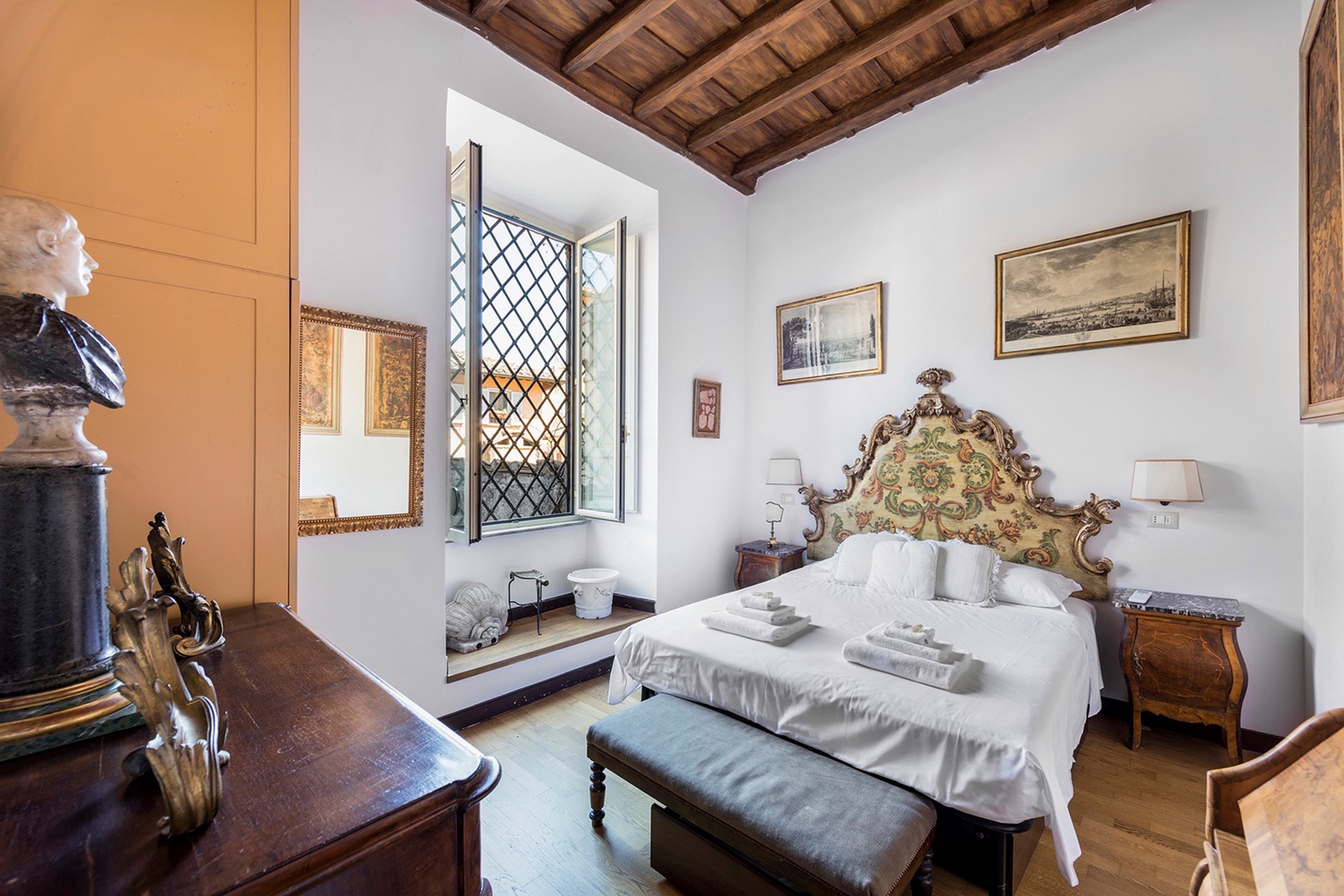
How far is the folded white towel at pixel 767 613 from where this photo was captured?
89.8 inches

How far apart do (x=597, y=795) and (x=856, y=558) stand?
199cm

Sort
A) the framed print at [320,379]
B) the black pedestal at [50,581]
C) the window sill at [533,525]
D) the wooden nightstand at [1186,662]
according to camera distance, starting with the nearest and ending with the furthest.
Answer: the black pedestal at [50,581] < the framed print at [320,379] < the wooden nightstand at [1186,662] < the window sill at [533,525]

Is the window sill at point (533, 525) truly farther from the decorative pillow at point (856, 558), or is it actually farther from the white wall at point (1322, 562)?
the white wall at point (1322, 562)

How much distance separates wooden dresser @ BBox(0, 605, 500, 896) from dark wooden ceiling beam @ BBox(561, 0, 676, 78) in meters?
3.12

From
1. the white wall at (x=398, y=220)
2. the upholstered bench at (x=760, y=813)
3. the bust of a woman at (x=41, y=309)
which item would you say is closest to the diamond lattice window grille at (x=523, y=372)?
the white wall at (x=398, y=220)

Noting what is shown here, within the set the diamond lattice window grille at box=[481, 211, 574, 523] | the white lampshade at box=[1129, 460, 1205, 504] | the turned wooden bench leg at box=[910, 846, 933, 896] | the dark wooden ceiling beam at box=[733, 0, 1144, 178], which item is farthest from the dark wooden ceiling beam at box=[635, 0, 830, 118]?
the turned wooden bench leg at box=[910, 846, 933, 896]

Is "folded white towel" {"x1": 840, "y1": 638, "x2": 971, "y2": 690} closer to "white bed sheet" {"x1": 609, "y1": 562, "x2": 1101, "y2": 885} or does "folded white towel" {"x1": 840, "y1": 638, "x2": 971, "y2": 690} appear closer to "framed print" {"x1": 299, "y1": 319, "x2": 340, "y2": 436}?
"white bed sheet" {"x1": 609, "y1": 562, "x2": 1101, "y2": 885}

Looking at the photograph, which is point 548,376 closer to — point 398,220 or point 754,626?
point 398,220

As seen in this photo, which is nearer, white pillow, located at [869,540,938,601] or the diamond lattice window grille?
white pillow, located at [869,540,938,601]

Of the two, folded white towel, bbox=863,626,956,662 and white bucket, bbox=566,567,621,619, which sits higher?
folded white towel, bbox=863,626,956,662

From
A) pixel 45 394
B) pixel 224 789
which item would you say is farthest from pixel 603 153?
pixel 224 789

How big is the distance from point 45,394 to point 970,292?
12.6 feet

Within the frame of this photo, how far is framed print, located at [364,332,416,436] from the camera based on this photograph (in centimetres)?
231

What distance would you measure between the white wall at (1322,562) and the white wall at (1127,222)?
0.15 feet
